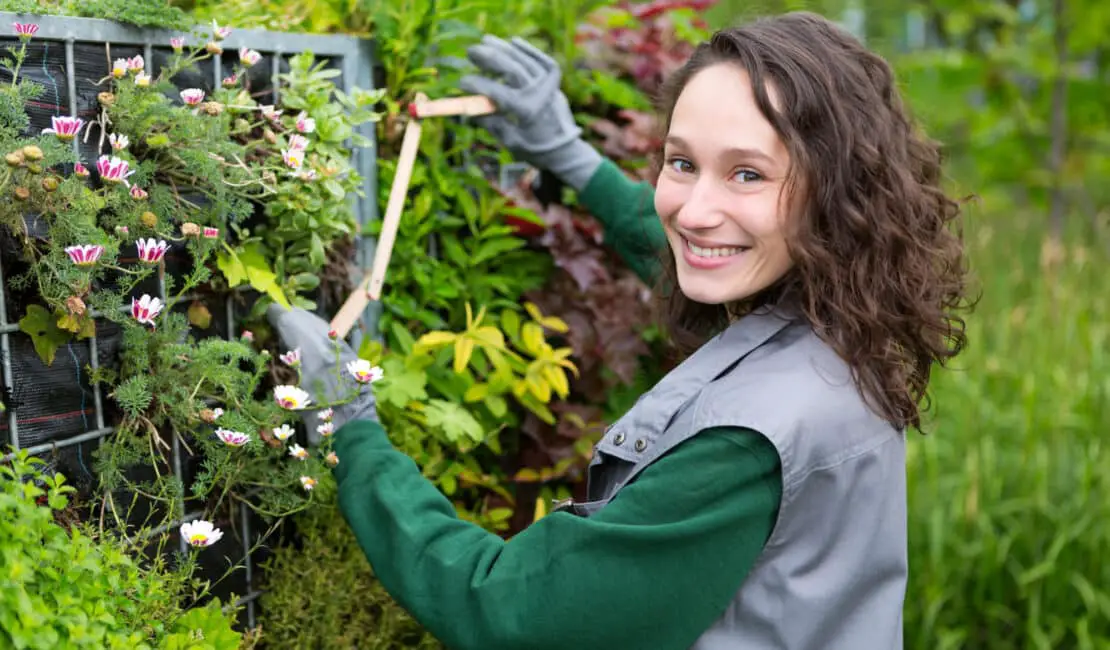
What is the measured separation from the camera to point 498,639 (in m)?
1.52

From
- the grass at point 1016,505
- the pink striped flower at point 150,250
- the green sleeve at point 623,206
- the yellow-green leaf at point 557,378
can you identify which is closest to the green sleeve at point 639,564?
the pink striped flower at point 150,250

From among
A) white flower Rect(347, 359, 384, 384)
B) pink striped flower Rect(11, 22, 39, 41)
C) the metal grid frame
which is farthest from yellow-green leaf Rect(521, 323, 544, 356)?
pink striped flower Rect(11, 22, 39, 41)

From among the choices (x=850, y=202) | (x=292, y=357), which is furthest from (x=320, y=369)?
(x=850, y=202)

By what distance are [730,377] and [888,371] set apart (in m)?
0.24

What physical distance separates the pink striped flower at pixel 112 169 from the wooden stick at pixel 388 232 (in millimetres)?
528

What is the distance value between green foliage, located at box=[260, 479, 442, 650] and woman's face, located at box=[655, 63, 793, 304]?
726mm

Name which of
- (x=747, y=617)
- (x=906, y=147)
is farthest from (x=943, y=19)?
(x=747, y=617)

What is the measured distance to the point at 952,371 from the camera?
12.4 ft

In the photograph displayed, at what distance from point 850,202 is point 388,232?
0.81 meters

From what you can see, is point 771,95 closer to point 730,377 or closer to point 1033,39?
point 730,377

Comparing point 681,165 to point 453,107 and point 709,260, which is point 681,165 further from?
point 453,107

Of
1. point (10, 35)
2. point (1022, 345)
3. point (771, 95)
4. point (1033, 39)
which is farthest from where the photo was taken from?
point (1033, 39)

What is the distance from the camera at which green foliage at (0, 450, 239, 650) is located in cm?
126

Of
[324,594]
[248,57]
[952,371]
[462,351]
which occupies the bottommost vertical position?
[952,371]
